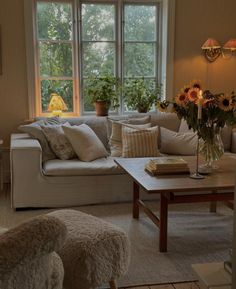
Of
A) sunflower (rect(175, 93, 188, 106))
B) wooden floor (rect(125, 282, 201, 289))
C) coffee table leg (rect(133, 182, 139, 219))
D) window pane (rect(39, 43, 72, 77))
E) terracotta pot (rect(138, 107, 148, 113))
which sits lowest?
wooden floor (rect(125, 282, 201, 289))

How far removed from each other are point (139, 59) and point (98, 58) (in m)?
0.56

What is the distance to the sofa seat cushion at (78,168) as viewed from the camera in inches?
148

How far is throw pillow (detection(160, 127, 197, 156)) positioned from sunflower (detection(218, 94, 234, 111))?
141 cm

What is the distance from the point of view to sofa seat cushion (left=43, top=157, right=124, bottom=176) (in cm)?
375

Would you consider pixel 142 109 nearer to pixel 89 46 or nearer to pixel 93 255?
pixel 89 46

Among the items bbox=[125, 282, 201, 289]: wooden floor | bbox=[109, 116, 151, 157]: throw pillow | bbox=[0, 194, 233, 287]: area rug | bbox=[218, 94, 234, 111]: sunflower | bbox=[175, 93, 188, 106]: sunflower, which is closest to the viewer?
bbox=[125, 282, 201, 289]: wooden floor

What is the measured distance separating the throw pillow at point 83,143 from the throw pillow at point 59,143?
6 centimetres

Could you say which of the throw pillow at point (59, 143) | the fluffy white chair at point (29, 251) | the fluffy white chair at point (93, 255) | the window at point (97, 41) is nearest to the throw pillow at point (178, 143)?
the throw pillow at point (59, 143)

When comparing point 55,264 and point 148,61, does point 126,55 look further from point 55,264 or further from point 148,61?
point 55,264

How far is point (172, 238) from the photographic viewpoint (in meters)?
3.13

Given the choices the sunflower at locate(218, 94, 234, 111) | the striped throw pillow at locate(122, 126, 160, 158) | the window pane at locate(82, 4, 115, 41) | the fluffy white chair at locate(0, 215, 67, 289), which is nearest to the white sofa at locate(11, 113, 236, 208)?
the striped throw pillow at locate(122, 126, 160, 158)

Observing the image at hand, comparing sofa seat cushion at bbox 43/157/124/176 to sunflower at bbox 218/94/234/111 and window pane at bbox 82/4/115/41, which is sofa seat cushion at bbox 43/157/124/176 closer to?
sunflower at bbox 218/94/234/111

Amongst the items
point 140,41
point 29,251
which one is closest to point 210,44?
point 140,41

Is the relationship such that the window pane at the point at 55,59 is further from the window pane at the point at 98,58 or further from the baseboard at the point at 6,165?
the baseboard at the point at 6,165
